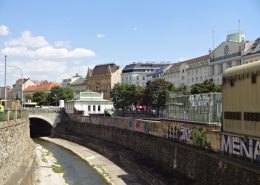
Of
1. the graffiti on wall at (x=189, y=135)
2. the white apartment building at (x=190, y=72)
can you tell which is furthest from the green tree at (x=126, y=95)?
the graffiti on wall at (x=189, y=135)

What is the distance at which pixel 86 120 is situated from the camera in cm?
10488

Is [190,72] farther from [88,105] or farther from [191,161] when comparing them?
[191,161]

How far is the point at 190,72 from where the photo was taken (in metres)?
157

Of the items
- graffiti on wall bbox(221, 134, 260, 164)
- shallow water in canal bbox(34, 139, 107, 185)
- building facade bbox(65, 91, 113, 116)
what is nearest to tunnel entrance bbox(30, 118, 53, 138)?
building facade bbox(65, 91, 113, 116)

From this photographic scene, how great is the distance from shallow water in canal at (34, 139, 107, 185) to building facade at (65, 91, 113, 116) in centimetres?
4203

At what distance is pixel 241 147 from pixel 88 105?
9887 cm

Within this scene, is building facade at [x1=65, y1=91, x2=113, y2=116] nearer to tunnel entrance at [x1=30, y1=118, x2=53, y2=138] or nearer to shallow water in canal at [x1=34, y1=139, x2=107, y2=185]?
tunnel entrance at [x1=30, y1=118, x2=53, y2=138]

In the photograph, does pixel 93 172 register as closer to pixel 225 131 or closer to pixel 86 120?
pixel 225 131

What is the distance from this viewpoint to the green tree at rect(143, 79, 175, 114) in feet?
392

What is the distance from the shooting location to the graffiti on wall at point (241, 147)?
3118 centimetres

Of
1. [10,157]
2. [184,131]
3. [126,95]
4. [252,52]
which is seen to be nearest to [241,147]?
[184,131]

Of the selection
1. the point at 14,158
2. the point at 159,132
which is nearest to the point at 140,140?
the point at 159,132

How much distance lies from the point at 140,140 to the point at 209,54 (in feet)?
274

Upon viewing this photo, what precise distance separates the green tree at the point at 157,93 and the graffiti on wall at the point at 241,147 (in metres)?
82.0
